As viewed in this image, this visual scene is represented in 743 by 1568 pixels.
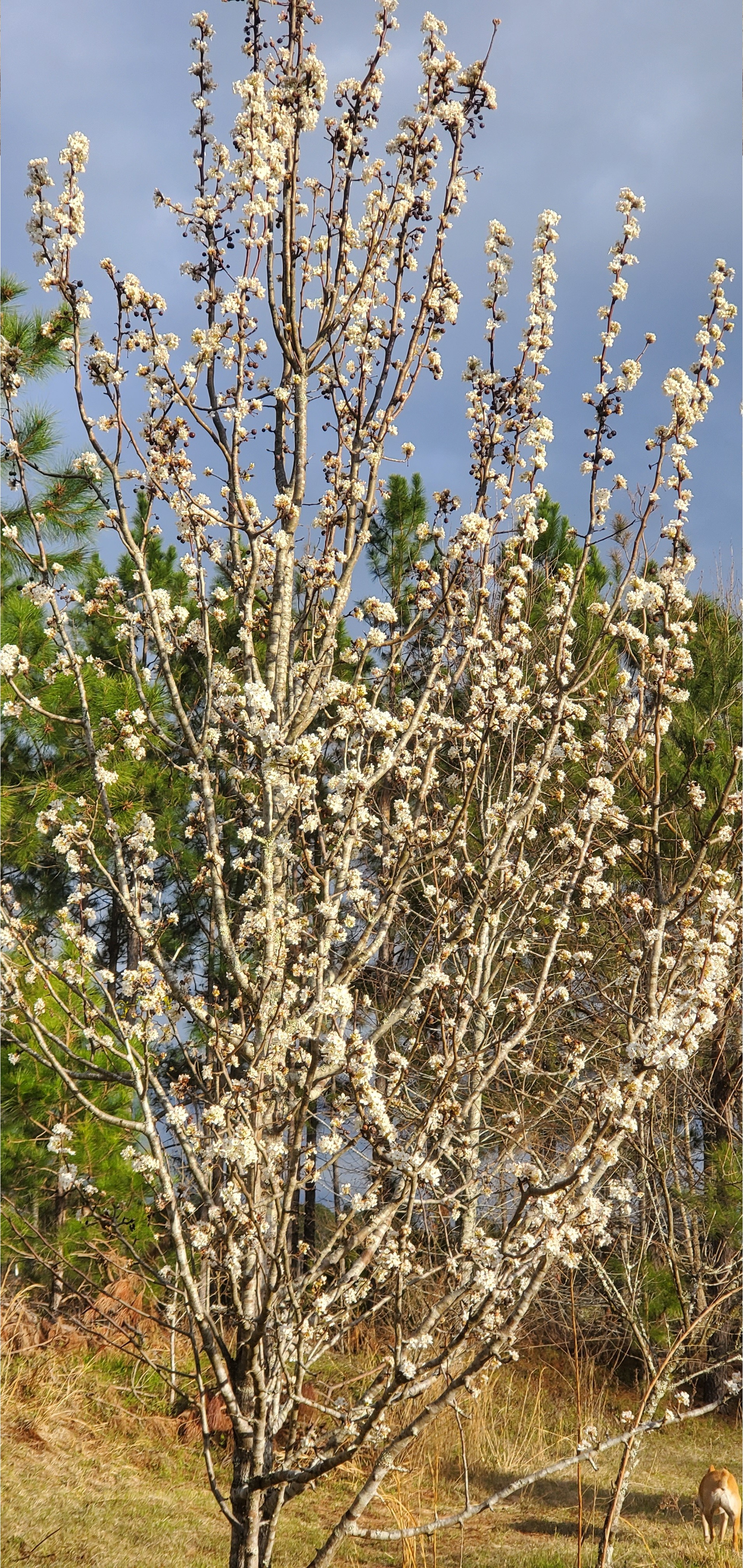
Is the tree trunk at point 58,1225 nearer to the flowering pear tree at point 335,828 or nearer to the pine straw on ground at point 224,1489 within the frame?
the pine straw on ground at point 224,1489

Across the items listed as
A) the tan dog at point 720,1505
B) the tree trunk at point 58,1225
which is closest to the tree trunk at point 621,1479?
the tan dog at point 720,1505

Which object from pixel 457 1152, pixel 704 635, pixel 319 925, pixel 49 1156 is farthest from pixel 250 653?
pixel 704 635

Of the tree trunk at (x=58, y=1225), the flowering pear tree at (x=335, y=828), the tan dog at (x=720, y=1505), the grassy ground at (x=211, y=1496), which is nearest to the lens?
the flowering pear tree at (x=335, y=828)

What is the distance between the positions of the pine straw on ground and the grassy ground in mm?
12

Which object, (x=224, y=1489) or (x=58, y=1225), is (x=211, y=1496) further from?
(x=58, y=1225)

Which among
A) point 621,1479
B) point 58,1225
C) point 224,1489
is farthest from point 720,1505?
point 58,1225

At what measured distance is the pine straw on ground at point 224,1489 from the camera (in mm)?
4883

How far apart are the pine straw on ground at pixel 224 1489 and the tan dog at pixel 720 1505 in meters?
0.16

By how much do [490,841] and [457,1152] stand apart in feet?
3.86

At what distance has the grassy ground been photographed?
4867 millimetres

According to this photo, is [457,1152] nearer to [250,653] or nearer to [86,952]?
[86,952]

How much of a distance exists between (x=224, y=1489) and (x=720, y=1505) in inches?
106

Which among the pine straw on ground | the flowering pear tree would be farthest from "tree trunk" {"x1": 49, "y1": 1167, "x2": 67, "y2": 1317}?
the flowering pear tree

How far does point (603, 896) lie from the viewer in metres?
3.80
